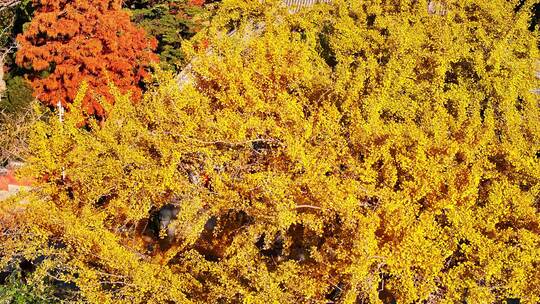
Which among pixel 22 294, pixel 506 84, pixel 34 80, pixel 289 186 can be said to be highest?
Answer: pixel 506 84

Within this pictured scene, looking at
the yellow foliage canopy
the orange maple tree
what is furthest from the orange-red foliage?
the yellow foliage canopy

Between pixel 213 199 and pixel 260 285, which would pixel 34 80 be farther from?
pixel 260 285

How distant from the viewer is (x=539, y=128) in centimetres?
1100

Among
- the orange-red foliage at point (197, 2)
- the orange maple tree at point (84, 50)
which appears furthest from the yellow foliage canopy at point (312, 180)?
the orange-red foliage at point (197, 2)

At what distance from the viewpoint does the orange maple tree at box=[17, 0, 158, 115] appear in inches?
738

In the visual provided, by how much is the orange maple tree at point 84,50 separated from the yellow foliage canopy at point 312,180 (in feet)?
20.2

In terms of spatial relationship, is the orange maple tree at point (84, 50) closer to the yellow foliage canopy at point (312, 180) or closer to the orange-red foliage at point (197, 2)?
the yellow foliage canopy at point (312, 180)

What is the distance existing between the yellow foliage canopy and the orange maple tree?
6146mm

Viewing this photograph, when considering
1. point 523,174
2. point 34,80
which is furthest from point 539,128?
point 34,80

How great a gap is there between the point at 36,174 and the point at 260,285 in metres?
5.54

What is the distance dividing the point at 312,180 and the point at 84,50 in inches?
482

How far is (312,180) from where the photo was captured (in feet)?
29.6

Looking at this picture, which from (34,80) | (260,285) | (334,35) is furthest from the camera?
(34,80)

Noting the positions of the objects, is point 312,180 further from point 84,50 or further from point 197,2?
point 197,2
